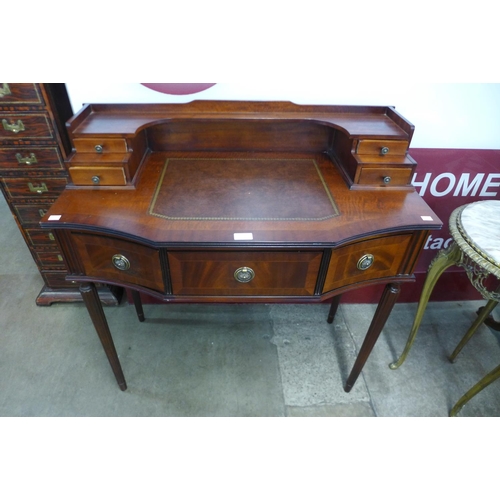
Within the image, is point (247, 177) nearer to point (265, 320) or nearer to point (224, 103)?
point (224, 103)

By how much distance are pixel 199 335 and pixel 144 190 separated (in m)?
0.95

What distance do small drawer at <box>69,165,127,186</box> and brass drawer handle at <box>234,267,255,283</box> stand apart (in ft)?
1.60

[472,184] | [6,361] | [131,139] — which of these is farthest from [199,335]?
[472,184]

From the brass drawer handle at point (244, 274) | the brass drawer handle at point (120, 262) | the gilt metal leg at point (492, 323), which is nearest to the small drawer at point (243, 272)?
the brass drawer handle at point (244, 274)

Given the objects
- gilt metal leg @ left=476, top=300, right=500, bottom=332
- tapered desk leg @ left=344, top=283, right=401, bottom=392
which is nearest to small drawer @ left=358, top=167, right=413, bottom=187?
tapered desk leg @ left=344, top=283, right=401, bottom=392

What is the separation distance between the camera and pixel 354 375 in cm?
150

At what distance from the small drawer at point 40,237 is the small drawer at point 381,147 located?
4.87ft

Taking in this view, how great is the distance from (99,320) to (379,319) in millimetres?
1062

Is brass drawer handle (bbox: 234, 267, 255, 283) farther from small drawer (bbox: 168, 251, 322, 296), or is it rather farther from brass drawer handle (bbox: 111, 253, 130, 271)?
brass drawer handle (bbox: 111, 253, 130, 271)

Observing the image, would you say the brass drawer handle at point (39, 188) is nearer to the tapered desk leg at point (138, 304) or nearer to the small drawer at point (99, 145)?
the small drawer at point (99, 145)

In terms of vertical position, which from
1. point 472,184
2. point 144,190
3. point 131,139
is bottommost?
point 472,184

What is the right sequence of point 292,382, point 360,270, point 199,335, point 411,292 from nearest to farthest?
point 360,270
point 292,382
point 199,335
point 411,292

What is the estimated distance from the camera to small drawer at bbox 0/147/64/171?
56.3 inches

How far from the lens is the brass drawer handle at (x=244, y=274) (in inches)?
41.1
